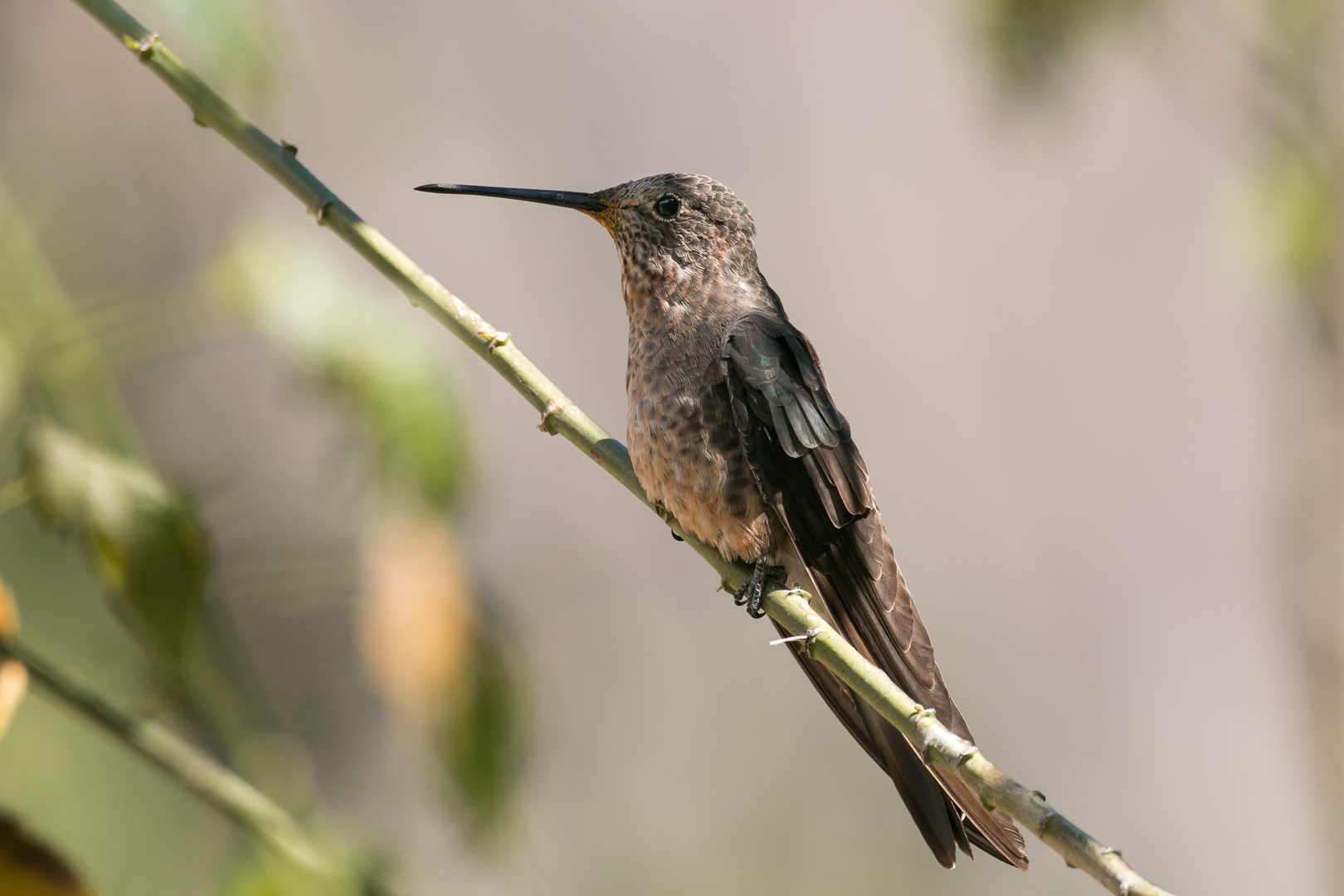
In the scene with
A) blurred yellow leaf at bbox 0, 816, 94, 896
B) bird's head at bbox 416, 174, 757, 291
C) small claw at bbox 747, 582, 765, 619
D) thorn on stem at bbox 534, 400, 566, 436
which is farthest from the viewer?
bird's head at bbox 416, 174, 757, 291

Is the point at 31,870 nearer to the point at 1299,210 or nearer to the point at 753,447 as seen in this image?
the point at 753,447

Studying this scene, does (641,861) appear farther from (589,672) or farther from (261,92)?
(261,92)

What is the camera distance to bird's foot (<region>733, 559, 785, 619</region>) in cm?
170

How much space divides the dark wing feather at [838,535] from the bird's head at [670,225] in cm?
19

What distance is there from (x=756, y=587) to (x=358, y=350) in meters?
0.72

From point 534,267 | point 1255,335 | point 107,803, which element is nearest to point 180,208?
point 534,267

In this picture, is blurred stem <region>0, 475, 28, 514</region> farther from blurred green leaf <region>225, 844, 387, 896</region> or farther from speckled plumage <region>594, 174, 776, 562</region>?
speckled plumage <region>594, 174, 776, 562</region>

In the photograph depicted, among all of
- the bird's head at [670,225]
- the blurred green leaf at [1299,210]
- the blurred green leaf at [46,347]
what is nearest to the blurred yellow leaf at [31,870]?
the blurred green leaf at [46,347]

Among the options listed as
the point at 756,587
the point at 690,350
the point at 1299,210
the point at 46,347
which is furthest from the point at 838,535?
the point at 1299,210

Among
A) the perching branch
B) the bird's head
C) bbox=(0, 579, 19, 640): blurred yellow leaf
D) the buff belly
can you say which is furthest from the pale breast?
bbox=(0, 579, 19, 640): blurred yellow leaf

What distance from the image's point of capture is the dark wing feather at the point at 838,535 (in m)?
1.48

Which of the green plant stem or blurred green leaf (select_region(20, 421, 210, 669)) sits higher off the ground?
blurred green leaf (select_region(20, 421, 210, 669))

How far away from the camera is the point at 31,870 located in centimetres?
92

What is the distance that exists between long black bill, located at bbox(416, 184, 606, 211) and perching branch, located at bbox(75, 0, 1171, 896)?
154 millimetres
